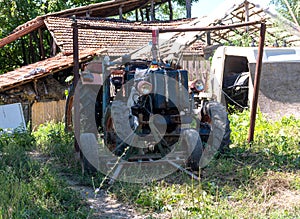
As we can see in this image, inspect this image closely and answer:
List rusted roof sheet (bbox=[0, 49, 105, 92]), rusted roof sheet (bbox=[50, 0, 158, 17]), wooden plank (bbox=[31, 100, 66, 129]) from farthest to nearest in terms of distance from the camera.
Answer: rusted roof sheet (bbox=[50, 0, 158, 17])
wooden plank (bbox=[31, 100, 66, 129])
rusted roof sheet (bbox=[0, 49, 105, 92])

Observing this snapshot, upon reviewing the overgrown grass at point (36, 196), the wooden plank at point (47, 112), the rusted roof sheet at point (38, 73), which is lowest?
the wooden plank at point (47, 112)

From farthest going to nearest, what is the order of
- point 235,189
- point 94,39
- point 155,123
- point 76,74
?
point 94,39, point 76,74, point 155,123, point 235,189

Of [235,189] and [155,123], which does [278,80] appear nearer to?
[155,123]

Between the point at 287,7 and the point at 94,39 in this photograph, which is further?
the point at 94,39

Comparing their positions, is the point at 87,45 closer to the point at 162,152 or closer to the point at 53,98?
the point at 53,98

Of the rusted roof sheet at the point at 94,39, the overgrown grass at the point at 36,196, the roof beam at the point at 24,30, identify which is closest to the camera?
the overgrown grass at the point at 36,196

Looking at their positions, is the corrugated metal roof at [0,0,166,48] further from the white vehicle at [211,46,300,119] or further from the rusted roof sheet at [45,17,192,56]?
the white vehicle at [211,46,300,119]

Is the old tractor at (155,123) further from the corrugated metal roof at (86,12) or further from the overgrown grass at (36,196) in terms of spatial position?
the corrugated metal roof at (86,12)

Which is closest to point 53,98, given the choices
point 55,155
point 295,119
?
point 55,155

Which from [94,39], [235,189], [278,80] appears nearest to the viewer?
[235,189]

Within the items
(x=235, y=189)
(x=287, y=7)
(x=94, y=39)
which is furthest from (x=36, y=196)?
(x=94, y=39)

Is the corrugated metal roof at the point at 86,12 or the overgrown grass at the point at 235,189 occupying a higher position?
the corrugated metal roof at the point at 86,12

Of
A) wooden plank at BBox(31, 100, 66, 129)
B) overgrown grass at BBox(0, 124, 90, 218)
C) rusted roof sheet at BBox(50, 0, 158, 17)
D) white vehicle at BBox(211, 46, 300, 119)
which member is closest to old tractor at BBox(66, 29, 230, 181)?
overgrown grass at BBox(0, 124, 90, 218)

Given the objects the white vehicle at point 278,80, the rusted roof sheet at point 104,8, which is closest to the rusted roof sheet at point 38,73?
the white vehicle at point 278,80
